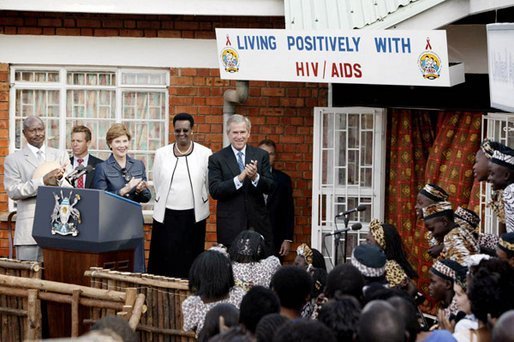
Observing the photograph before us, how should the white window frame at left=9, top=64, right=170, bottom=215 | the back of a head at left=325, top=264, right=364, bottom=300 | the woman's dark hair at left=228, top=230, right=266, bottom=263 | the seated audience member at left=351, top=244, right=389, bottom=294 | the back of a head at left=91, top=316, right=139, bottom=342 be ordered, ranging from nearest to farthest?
1. the back of a head at left=91, top=316, right=139, bottom=342
2. the back of a head at left=325, top=264, right=364, bottom=300
3. the seated audience member at left=351, top=244, right=389, bottom=294
4. the woman's dark hair at left=228, top=230, right=266, bottom=263
5. the white window frame at left=9, top=64, right=170, bottom=215

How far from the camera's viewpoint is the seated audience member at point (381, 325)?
571cm

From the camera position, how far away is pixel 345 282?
739 cm

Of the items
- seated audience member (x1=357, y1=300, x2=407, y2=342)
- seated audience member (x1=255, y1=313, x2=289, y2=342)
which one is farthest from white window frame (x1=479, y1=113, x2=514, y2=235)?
seated audience member (x1=357, y1=300, x2=407, y2=342)

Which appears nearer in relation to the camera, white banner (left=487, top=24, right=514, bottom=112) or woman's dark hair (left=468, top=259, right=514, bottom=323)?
woman's dark hair (left=468, top=259, right=514, bottom=323)

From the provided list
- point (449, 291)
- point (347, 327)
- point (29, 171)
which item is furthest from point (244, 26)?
point (347, 327)

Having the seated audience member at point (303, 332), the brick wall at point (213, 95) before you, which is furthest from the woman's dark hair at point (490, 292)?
the brick wall at point (213, 95)

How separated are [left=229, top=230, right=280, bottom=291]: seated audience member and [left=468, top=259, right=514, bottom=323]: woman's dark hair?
2418 millimetres

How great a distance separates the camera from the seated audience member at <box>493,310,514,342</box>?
5.54 meters

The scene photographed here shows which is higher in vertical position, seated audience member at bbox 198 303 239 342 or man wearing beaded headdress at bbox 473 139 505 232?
man wearing beaded headdress at bbox 473 139 505 232

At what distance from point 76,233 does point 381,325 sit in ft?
16.4

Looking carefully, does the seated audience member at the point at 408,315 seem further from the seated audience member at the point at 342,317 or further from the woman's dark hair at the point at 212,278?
the woman's dark hair at the point at 212,278

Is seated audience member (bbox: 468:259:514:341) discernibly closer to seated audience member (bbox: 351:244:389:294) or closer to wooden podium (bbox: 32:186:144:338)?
seated audience member (bbox: 351:244:389:294)

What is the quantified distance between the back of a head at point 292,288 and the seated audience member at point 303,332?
1.68 metres

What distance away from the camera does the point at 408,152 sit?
12.4 metres
